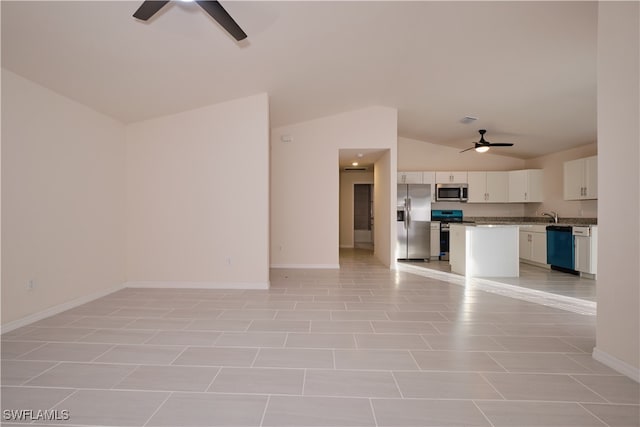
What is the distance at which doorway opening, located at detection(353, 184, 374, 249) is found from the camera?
31.7ft

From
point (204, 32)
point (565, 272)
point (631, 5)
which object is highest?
point (204, 32)

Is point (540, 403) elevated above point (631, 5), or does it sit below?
below

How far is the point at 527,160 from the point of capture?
7.67 m

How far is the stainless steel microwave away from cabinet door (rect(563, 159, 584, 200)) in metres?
1.85

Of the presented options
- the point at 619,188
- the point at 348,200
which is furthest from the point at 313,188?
the point at 619,188

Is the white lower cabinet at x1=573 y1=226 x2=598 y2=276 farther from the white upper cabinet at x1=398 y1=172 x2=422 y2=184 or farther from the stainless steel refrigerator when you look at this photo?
the white upper cabinet at x1=398 y1=172 x2=422 y2=184

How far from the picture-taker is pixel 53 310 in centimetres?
311

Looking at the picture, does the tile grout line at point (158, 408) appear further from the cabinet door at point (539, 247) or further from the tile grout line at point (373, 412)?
the cabinet door at point (539, 247)

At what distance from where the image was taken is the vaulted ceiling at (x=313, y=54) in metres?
2.44

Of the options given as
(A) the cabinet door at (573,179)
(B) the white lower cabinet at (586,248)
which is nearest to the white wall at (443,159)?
(A) the cabinet door at (573,179)

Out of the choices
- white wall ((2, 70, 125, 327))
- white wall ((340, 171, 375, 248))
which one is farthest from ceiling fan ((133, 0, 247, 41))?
white wall ((340, 171, 375, 248))

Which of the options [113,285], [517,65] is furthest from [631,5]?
[113,285]

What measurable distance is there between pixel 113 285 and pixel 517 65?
592 centimetres

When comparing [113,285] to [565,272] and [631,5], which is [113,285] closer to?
[631,5]
